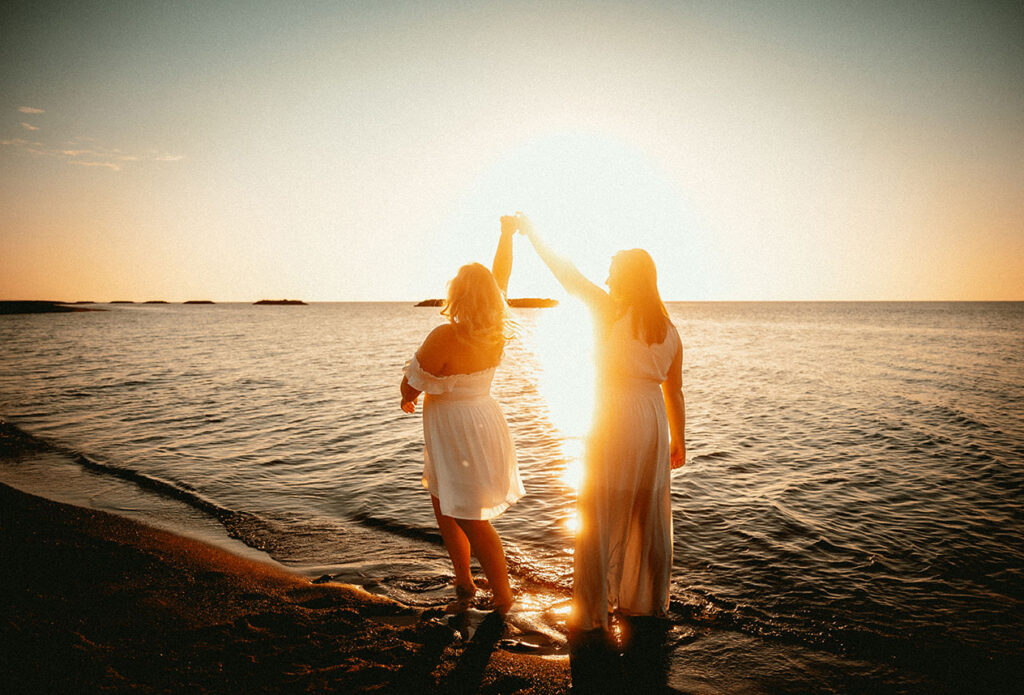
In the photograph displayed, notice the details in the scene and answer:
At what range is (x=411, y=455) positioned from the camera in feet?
31.9

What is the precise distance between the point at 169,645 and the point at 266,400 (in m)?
12.7

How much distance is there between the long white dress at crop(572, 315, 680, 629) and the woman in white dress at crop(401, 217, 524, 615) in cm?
67

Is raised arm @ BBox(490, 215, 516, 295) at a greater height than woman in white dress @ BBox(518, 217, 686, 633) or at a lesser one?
greater

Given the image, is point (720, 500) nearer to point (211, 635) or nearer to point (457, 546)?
point (457, 546)

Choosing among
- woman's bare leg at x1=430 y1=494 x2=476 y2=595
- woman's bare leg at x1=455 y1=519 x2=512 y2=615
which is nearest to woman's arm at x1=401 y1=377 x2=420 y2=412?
woman's bare leg at x1=430 y1=494 x2=476 y2=595

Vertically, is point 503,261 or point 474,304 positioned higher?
point 503,261

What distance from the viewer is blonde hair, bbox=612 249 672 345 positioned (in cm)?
342

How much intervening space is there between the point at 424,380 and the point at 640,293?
162cm

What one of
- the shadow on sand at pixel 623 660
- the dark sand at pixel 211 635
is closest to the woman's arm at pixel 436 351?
the dark sand at pixel 211 635

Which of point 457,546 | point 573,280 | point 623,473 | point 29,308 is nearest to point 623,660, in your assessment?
point 623,473

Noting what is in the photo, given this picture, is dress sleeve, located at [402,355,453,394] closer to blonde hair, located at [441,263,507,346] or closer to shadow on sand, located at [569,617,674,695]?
blonde hair, located at [441,263,507,346]

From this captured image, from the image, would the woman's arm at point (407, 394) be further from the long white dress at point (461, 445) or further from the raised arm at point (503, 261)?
the raised arm at point (503, 261)

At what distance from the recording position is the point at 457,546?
4109mm

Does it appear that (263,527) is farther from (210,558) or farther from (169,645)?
(169,645)
